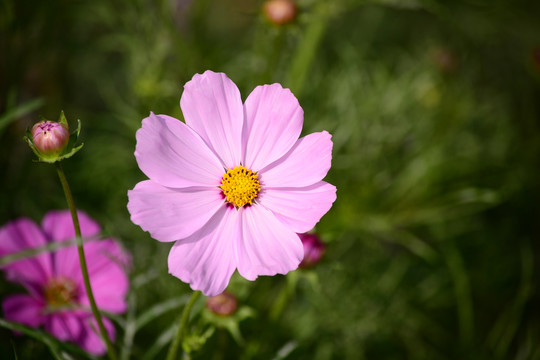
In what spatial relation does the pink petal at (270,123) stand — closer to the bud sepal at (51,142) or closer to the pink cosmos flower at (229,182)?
the pink cosmos flower at (229,182)

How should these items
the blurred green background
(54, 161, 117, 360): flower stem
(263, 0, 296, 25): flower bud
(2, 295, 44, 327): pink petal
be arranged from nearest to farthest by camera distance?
(54, 161, 117, 360): flower stem
(2, 295, 44, 327): pink petal
(263, 0, 296, 25): flower bud
the blurred green background

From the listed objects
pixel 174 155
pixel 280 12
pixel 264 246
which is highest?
pixel 280 12

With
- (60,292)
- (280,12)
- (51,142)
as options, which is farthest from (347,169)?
(51,142)

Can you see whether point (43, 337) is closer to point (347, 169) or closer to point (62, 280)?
point (62, 280)

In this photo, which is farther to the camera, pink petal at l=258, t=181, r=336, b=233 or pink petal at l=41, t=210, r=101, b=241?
pink petal at l=41, t=210, r=101, b=241

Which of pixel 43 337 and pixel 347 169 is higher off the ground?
pixel 347 169

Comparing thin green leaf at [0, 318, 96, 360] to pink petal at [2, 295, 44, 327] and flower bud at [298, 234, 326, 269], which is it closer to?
pink petal at [2, 295, 44, 327]

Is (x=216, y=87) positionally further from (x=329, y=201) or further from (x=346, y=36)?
(x=346, y=36)

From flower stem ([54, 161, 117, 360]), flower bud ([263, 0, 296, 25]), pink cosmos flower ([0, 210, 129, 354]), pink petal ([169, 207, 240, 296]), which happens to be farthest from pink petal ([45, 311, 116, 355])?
flower bud ([263, 0, 296, 25])
